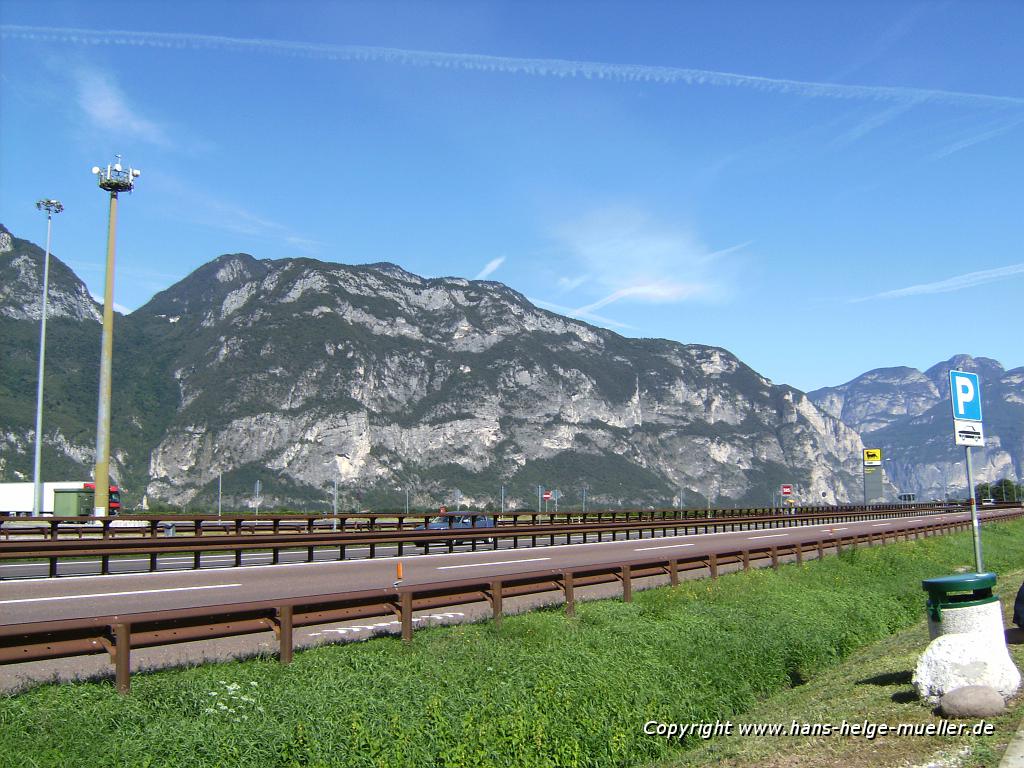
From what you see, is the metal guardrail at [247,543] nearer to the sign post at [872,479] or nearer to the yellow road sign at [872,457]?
the sign post at [872,479]

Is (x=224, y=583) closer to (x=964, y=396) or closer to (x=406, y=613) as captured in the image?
(x=406, y=613)

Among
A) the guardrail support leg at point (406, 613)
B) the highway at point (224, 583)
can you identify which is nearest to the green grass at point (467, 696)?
the guardrail support leg at point (406, 613)

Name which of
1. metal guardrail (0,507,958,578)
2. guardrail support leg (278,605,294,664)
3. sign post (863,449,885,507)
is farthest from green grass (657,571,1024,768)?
sign post (863,449,885,507)

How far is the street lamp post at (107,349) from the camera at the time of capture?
107ft

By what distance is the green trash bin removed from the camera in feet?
29.2

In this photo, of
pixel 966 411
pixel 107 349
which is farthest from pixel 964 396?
pixel 107 349

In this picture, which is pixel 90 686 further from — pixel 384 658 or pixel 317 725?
pixel 384 658

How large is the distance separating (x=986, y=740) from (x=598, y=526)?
3211 cm

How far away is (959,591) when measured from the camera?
9.14m

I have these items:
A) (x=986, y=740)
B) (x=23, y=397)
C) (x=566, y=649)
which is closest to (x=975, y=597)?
(x=986, y=740)

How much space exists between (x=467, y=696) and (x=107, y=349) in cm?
2890

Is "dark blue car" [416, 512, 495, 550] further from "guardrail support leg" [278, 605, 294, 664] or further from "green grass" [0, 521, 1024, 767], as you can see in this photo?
"guardrail support leg" [278, 605, 294, 664]

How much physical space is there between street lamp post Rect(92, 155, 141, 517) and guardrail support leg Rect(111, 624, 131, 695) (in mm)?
24384

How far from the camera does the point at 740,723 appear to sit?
1163 centimetres
